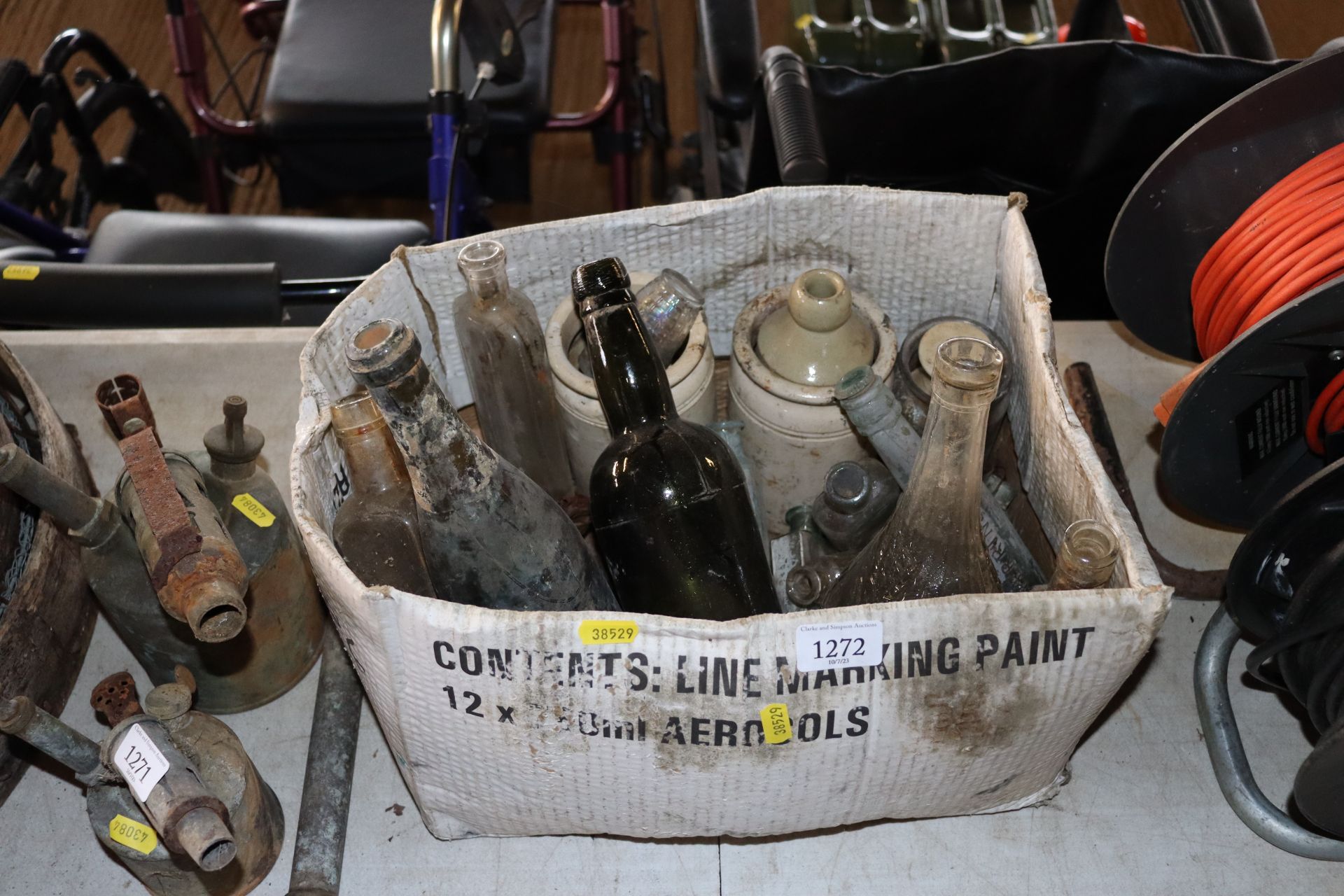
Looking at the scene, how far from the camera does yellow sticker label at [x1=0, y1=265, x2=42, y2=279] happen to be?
1.29 metres

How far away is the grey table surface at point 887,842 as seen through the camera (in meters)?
0.94

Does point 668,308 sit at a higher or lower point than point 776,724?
higher

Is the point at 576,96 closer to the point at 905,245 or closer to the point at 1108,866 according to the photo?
the point at 905,245

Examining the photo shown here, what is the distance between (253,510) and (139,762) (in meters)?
0.26

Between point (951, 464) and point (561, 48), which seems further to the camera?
point (561, 48)

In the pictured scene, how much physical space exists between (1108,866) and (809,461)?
0.46m

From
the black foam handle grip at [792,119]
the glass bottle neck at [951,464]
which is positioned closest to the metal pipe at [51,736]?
the glass bottle neck at [951,464]

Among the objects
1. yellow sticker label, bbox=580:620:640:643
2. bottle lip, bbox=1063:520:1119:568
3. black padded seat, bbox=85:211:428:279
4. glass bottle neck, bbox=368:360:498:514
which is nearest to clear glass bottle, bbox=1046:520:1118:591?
bottle lip, bbox=1063:520:1119:568

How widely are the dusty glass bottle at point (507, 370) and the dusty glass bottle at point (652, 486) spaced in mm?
108

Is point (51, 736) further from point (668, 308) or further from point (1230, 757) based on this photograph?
point (1230, 757)

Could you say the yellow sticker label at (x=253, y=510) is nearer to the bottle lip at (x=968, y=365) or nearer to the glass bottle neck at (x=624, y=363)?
the glass bottle neck at (x=624, y=363)

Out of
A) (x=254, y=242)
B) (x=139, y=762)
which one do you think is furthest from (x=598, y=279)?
(x=254, y=242)

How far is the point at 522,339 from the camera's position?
99 centimetres

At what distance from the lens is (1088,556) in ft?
2.39
